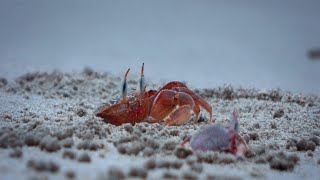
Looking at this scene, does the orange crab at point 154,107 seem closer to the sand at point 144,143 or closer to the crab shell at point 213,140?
the sand at point 144,143

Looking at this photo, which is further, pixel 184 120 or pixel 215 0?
pixel 215 0

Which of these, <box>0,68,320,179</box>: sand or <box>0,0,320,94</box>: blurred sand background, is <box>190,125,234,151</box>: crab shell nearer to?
<box>0,68,320,179</box>: sand

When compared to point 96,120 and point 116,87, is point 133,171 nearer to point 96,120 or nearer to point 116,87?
point 96,120

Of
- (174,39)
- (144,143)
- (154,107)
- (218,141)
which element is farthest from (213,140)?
(174,39)

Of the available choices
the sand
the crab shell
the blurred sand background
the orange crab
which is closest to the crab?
the crab shell

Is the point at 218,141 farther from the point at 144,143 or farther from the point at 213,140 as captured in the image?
the point at 144,143

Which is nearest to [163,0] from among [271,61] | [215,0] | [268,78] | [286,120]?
[215,0]
